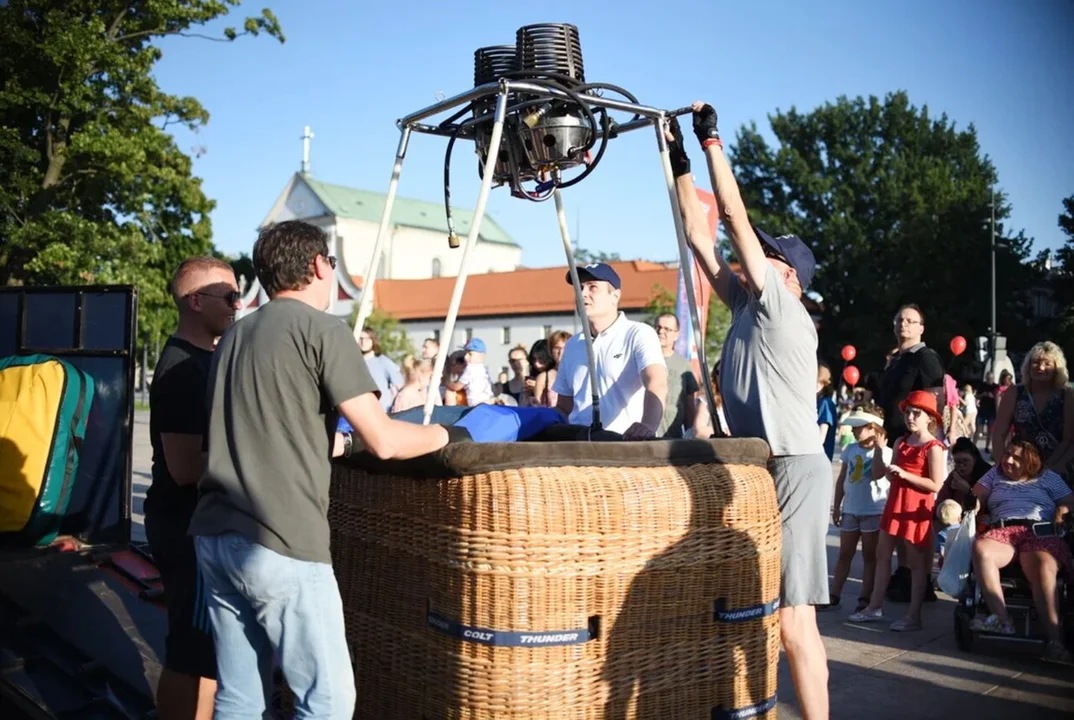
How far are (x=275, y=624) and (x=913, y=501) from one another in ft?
16.6

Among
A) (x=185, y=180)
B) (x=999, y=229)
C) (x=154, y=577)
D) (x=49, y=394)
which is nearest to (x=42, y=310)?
(x=49, y=394)

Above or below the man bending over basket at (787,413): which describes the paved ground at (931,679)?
below

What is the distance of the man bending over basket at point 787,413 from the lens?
11.6 feet

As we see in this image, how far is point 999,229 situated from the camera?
47.8 metres

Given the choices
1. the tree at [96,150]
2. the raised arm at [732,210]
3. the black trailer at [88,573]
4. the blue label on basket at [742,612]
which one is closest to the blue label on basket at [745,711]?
the blue label on basket at [742,612]

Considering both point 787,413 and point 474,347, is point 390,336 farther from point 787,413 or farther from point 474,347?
point 787,413

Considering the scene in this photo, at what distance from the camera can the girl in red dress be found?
6469mm

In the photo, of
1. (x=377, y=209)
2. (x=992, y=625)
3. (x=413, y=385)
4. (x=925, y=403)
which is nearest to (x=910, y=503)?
(x=925, y=403)

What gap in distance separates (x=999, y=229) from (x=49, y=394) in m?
50.0

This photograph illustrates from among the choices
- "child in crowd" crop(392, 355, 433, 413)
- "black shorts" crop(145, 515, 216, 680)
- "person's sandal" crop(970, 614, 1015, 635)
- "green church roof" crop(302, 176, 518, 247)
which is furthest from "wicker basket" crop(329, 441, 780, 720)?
"green church roof" crop(302, 176, 518, 247)

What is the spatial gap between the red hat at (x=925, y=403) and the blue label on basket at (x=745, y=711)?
397cm

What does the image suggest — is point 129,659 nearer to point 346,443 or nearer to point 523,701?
point 346,443

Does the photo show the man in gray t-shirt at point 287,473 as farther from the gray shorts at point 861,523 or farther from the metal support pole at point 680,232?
the gray shorts at point 861,523

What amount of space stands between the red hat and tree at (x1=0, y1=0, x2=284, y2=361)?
14394 mm
